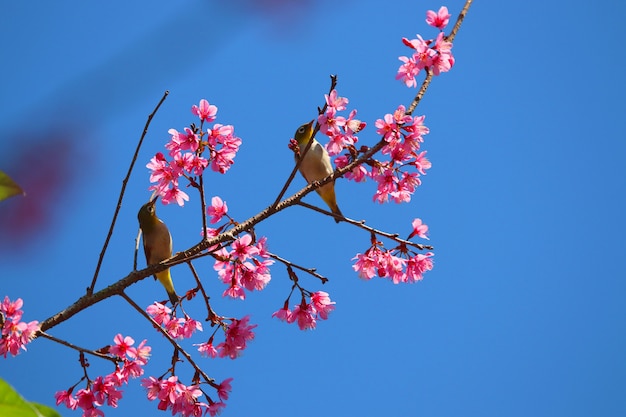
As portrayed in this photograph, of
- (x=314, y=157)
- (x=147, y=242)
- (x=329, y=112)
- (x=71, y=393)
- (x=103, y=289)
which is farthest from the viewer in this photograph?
(x=314, y=157)

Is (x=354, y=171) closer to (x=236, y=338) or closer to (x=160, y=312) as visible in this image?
(x=236, y=338)

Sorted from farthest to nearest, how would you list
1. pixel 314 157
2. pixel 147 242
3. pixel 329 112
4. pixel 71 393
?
1. pixel 314 157
2. pixel 147 242
3. pixel 71 393
4. pixel 329 112

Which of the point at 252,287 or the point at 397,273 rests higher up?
the point at 397,273

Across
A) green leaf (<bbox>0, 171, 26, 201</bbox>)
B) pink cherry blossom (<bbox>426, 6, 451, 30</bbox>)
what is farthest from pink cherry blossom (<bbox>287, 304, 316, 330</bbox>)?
green leaf (<bbox>0, 171, 26, 201</bbox>)

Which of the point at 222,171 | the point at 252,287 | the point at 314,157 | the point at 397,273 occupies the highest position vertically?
the point at 314,157

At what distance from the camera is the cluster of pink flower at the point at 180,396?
10.1ft

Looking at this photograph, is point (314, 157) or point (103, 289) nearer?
point (103, 289)

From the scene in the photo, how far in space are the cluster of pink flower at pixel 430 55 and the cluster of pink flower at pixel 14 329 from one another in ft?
6.47

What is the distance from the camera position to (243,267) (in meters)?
3.08

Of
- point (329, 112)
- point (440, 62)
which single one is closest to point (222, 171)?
point (329, 112)

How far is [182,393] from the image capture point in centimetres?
307

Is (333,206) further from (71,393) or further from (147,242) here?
(71,393)

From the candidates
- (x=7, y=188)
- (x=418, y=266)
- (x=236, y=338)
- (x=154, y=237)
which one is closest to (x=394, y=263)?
(x=418, y=266)

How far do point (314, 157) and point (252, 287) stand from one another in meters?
1.40
